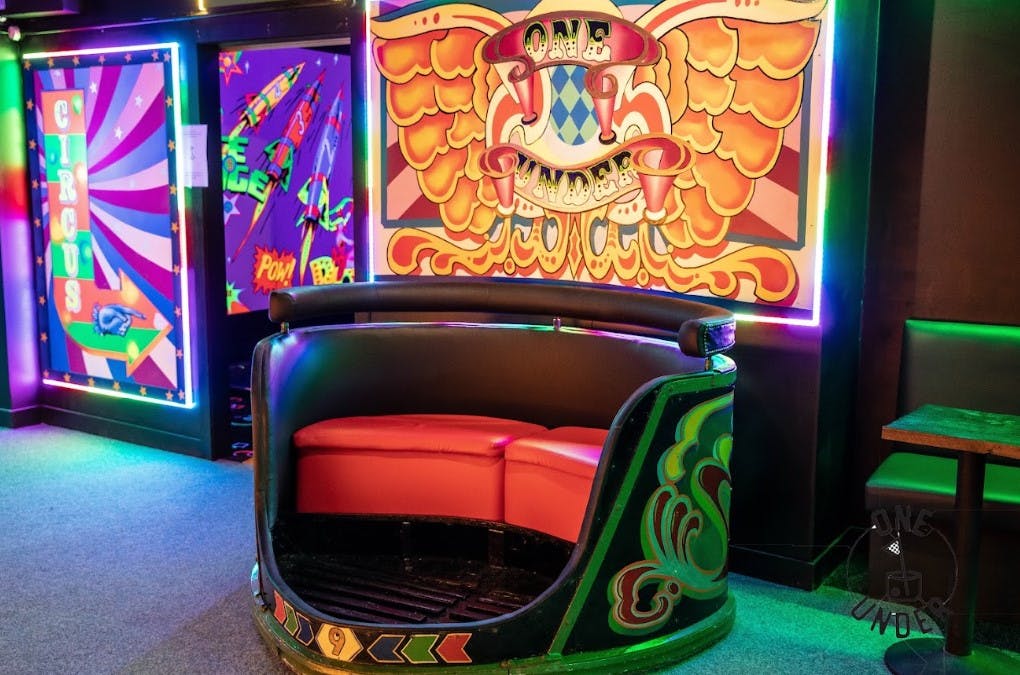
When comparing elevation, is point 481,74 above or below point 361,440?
above

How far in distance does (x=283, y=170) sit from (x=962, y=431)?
5.25 metres

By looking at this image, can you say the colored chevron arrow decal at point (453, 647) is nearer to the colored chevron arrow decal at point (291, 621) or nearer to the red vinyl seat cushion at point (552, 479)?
the colored chevron arrow decal at point (291, 621)

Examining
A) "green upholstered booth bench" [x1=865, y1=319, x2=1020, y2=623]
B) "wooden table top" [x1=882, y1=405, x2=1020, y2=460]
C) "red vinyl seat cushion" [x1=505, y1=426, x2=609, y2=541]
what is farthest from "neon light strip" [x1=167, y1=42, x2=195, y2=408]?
"wooden table top" [x1=882, y1=405, x2=1020, y2=460]

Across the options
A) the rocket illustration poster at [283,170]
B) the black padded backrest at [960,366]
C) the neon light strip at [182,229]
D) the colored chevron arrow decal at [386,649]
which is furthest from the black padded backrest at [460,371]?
the rocket illustration poster at [283,170]

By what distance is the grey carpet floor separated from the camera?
3027 mm

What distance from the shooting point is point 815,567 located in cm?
361

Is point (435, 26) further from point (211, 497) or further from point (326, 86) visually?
point (326, 86)

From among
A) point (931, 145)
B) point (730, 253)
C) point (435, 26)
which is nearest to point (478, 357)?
point (730, 253)

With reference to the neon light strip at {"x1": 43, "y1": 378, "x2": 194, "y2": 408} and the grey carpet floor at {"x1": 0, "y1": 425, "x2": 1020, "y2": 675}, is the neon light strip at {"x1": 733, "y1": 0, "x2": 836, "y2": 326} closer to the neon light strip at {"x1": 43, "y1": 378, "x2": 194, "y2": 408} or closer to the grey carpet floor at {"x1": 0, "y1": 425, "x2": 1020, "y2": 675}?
the grey carpet floor at {"x1": 0, "y1": 425, "x2": 1020, "y2": 675}

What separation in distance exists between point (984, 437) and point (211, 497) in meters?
3.31

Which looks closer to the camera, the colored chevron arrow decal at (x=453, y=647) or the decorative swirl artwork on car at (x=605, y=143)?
the colored chevron arrow decal at (x=453, y=647)

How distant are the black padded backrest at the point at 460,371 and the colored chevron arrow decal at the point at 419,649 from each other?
1167mm

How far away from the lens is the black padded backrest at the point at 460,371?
3.71 meters

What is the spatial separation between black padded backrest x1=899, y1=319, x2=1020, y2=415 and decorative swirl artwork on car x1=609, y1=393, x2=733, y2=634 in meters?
0.95
